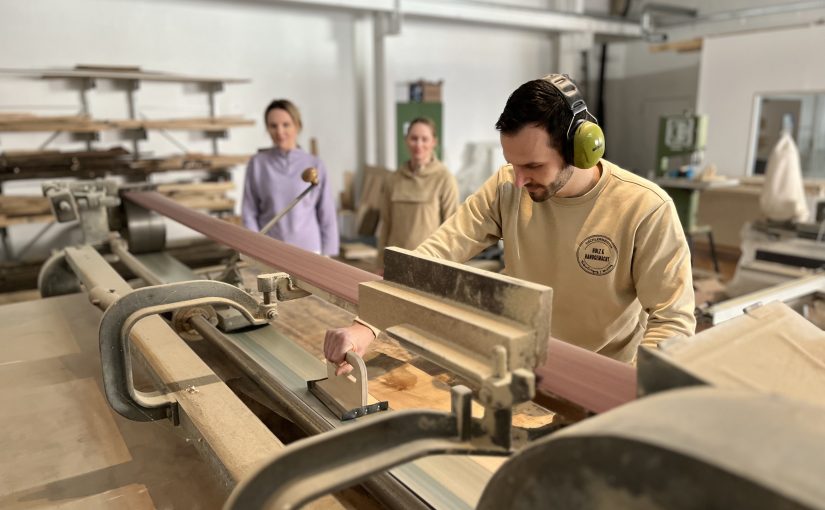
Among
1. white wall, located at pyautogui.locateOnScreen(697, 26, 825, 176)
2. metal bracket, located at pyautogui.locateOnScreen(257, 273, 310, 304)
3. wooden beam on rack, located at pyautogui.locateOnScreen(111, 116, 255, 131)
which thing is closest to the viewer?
metal bracket, located at pyautogui.locateOnScreen(257, 273, 310, 304)

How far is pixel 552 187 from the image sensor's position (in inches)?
52.2

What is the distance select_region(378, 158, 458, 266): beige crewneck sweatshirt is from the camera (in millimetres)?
3330

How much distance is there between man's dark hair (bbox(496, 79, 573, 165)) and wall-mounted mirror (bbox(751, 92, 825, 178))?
5.80 metres

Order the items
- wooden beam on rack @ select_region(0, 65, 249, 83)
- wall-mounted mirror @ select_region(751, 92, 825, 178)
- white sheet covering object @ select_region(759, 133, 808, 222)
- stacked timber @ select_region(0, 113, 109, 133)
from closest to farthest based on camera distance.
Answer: white sheet covering object @ select_region(759, 133, 808, 222), stacked timber @ select_region(0, 113, 109, 133), wooden beam on rack @ select_region(0, 65, 249, 83), wall-mounted mirror @ select_region(751, 92, 825, 178)

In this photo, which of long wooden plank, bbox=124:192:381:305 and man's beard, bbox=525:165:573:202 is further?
man's beard, bbox=525:165:573:202

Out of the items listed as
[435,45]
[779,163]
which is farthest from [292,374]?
[435,45]

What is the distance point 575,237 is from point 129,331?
3.17ft

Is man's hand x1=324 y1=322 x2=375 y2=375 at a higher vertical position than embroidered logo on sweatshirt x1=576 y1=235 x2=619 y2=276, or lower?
lower

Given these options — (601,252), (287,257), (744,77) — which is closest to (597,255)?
(601,252)

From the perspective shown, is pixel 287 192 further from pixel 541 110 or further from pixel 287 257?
pixel 541 110

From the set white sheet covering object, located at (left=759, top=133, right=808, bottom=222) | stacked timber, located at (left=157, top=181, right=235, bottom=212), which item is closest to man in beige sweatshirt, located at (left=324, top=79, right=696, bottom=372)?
white sheet covering object, located at (left=759, top=133, right=808, bottom=222)

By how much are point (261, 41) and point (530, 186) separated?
496 cm

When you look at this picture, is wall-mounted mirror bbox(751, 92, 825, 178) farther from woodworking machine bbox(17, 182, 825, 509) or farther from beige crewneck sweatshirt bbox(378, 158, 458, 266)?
woodworking machine bbox(17, 182, 825, 509)

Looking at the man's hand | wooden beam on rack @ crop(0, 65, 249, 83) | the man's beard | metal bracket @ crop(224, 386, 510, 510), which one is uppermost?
wooden beam on rack @ crop(0, 65, 249, 83)
